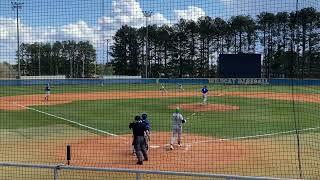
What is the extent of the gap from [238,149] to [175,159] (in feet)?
9.30

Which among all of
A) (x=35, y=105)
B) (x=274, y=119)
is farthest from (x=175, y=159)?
(x=35, y=105)

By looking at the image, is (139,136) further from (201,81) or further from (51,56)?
(201,81)

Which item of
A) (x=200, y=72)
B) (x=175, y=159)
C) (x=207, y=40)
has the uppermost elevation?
(x=207, y=40)

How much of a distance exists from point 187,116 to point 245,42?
42.0 ft

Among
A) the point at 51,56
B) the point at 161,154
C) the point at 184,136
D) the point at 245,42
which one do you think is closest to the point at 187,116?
the point at 184,136

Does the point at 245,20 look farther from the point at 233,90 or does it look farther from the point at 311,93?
the point at 233,90

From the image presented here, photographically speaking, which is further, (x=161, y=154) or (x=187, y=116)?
(x=187, y=116)

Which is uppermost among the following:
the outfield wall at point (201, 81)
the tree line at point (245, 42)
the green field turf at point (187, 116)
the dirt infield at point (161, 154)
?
the tree line at point (245, 42)

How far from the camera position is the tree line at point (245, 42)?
45.0 feet

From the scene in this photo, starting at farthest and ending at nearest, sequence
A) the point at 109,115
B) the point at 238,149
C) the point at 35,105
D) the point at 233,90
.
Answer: the point at 233,90
the point at 35,105
the point at 109,115
the point at 238,149

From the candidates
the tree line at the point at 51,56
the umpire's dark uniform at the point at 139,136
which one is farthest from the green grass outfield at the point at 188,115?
the umpire's dark uniform at the point at 139,136

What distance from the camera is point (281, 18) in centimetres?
1436

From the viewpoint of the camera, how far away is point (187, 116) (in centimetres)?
2706

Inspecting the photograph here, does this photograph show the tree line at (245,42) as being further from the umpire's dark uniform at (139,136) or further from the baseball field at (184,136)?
the umpire's dark uniform at (139,136)
